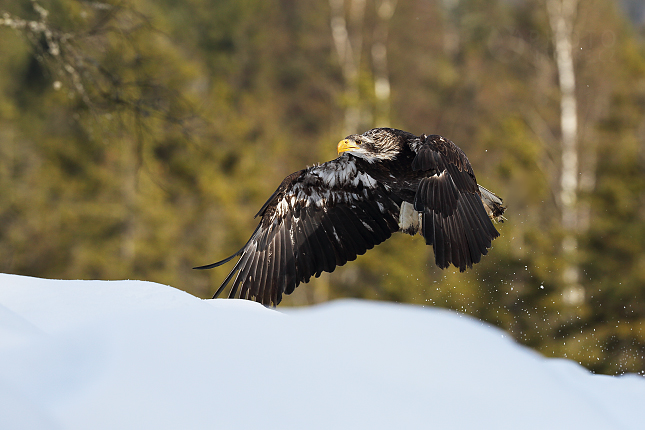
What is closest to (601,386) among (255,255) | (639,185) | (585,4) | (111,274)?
(255,255)

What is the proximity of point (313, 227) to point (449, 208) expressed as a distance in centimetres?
144

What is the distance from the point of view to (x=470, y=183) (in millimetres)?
3928

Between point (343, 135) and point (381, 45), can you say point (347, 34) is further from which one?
point (343, 135)

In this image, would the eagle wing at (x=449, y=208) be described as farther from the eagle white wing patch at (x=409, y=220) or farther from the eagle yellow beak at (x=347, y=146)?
the eagle white wing patch at (x=409, y=220)

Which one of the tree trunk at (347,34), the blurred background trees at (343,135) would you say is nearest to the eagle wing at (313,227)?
the blurred background trees at (343,135)

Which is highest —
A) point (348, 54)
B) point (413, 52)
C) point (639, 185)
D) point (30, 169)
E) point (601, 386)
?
point (413, 52)

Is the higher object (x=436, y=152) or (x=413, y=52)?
(x=413, y=52)

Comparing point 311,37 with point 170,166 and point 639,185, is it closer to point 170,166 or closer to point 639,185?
point 170,166

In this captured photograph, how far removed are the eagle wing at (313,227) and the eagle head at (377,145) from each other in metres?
0.33

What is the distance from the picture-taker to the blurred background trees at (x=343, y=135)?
12383 millimetres

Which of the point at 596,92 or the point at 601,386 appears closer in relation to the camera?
the point at 601,386

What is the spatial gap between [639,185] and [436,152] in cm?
1056

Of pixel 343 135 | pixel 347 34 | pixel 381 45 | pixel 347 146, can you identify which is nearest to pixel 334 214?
pixel 347 146

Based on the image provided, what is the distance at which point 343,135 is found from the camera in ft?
55.4
